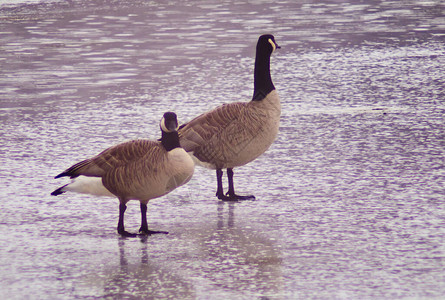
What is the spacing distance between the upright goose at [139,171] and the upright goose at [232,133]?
0.74 meters

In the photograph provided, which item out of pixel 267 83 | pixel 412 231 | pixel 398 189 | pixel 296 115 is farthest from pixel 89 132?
pixel 412 231

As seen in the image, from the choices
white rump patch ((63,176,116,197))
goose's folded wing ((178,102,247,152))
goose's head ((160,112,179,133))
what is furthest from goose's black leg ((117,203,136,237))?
goose's folded wing ((178,102,247,152))

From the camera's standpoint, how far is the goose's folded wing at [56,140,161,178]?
5.73 m

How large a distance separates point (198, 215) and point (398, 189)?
1641 millimetres

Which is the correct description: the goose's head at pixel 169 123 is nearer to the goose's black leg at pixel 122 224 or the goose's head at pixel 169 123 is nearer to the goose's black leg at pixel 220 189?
the goose's black leg at pixel 122 224

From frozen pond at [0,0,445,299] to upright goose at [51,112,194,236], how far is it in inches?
13.0

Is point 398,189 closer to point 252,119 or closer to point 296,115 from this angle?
point 252,119

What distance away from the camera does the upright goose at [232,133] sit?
6.50m

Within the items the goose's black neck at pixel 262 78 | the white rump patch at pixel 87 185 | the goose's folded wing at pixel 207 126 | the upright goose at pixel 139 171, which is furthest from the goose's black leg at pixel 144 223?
the goose's black neck at pixel 262 78

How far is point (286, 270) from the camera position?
511 cm

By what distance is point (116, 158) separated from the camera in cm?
577

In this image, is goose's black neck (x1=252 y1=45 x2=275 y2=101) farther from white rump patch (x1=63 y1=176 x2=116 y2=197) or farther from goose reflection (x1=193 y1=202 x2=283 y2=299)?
white rump patch (x1=63 y1=176 x2=116 y2=197)

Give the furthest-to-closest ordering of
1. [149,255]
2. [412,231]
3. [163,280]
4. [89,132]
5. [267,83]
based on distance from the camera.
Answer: [89,132] < [267,83] < [412,231] < [149,255] < [163,280]

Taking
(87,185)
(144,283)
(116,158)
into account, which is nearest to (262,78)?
(116,158)
